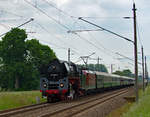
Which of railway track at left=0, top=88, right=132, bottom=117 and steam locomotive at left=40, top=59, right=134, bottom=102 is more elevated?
steam locomotive at left=40, top=59, right=134, bottom=102

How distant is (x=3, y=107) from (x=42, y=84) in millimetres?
5598

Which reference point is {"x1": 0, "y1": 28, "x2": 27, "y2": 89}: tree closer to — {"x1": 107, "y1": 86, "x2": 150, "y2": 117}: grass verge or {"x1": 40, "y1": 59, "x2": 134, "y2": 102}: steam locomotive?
{"x1": 40, "y1": 59, "x2": 134, "y2": 102}: steam locomotive

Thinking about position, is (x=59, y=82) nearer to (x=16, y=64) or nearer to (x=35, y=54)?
(x=16, y=64)

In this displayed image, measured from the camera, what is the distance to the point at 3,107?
876 inches

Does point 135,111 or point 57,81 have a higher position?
point 57,81

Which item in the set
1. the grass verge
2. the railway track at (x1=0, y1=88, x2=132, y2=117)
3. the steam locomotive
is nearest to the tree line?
the steam locomotive

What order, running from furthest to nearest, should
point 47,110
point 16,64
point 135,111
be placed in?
point 16,64 < point 47,110 < point 135,111

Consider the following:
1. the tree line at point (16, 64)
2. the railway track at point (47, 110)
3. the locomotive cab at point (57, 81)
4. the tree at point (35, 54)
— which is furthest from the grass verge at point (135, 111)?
the tree at point (35, 54)

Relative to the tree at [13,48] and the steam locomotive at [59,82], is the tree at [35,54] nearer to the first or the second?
the tree at [13,48]

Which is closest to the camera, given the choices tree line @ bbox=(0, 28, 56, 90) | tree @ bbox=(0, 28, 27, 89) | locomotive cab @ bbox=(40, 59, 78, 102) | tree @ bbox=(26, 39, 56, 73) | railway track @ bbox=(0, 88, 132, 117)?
railway track @ bbox=(0, 88, 132, 117)

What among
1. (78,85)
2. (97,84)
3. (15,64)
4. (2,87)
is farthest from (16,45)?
(78,85)

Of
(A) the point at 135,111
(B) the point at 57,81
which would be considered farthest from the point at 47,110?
(B) the point at 57,81

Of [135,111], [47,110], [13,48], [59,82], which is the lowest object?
[47,110]

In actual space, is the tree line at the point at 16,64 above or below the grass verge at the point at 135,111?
above
